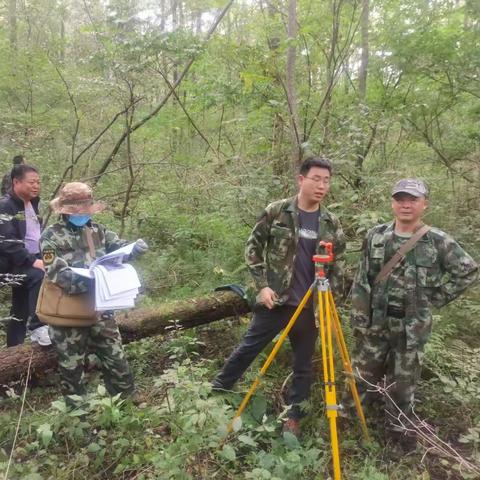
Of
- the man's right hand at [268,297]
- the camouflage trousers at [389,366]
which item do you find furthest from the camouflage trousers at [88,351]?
the camouflage trousers at [389,366]

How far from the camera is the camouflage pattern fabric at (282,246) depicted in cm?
370

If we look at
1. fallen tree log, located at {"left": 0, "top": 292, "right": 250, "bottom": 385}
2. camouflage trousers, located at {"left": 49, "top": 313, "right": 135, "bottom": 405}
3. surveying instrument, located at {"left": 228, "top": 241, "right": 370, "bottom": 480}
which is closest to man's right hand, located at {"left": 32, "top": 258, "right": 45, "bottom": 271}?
fallen tree log, located at {"left": 0, "top": 292, "right": 250, "bottom": 385}

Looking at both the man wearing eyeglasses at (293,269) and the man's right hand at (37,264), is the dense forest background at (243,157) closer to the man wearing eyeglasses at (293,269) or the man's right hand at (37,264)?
the man wearing eyeglasses at (293,269)

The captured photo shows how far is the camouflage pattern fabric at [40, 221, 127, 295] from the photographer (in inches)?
134

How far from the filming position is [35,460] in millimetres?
3238

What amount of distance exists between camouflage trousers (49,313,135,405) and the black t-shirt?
5.08 feet

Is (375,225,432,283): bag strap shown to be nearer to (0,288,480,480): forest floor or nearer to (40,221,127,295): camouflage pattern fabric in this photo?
(0,288,480,480): forest floor

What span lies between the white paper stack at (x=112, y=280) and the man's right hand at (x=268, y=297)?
3.40 feet

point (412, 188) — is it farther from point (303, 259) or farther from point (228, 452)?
point (228, 452)

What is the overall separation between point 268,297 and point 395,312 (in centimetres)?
104

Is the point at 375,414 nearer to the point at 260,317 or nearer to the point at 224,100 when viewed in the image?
the point at 260,317

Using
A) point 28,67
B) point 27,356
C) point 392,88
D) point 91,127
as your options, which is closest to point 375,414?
point 27,356

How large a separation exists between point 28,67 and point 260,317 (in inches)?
348

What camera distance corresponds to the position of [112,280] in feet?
11.2
